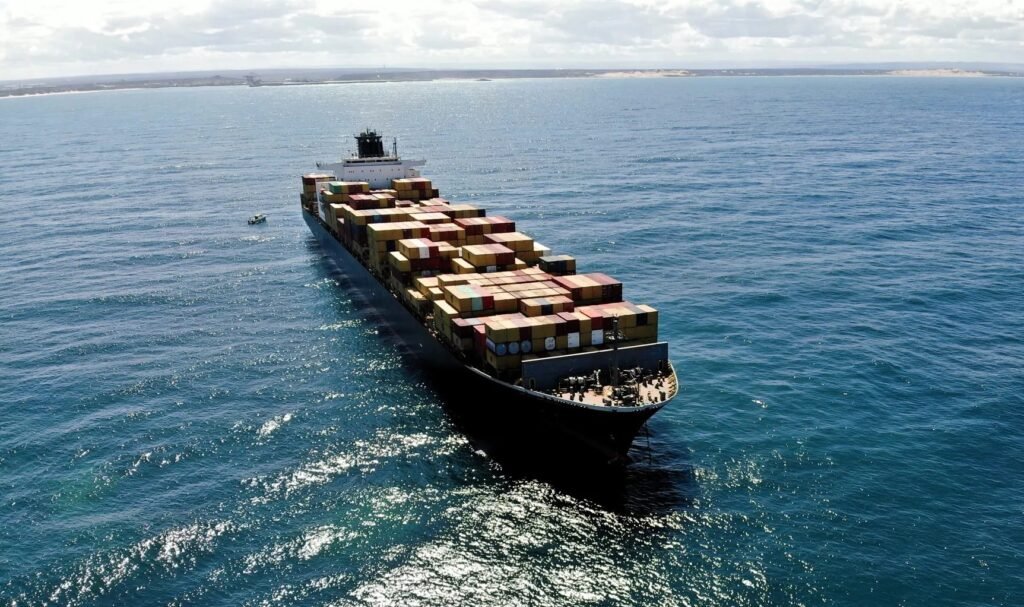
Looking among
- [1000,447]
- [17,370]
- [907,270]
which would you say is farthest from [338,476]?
[907,270]

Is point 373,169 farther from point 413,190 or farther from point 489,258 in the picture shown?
point 489,258

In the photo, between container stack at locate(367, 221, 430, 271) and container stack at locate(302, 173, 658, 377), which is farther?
container stack at locate(367, 221, 430, 271)

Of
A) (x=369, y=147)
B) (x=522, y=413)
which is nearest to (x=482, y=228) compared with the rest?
(x=522, y=413)

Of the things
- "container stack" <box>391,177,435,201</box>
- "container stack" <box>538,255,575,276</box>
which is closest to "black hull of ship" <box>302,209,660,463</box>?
"container stack" <box>538,255,575,276</box>

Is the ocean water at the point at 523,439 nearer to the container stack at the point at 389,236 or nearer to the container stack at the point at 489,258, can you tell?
the container stack at the point at 389,236

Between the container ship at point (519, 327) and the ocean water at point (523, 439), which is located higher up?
the container ship at point (519, 327)

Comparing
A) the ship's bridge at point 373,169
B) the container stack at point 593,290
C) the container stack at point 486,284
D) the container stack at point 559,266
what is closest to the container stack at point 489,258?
the container stack at point 486,284

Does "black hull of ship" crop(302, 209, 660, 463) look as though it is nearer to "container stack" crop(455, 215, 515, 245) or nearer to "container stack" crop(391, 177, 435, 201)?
"container stack" crop(455, 215, 515, 245)
